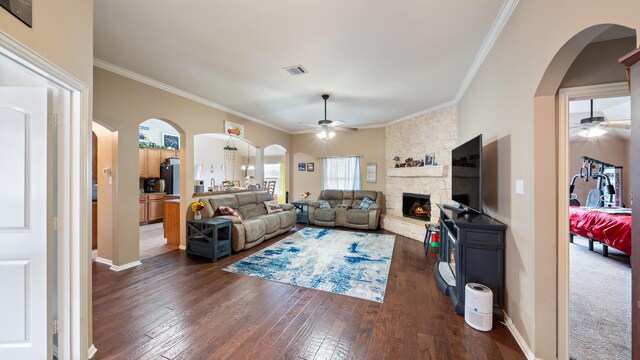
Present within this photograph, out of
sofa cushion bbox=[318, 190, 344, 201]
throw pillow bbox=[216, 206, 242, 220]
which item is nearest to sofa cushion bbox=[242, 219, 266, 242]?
throw pillow bbox=[216, 206, 242, 220]

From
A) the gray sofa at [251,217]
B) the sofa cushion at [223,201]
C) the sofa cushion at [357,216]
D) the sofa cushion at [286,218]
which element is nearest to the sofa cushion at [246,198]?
the gray sofa at [251,217]

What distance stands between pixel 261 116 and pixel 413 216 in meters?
4.46

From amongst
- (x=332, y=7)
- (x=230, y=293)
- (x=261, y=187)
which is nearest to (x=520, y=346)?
(x=230, y=293)

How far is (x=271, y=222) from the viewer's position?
5078 mm

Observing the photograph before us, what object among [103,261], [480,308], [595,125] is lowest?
[103,261]

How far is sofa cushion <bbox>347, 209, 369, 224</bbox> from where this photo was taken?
6.08m

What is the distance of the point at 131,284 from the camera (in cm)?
301

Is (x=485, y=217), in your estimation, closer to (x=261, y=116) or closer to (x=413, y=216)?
(x=413, y=216)

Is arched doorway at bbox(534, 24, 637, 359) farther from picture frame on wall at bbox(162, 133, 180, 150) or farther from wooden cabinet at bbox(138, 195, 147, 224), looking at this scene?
picture frame on wall at bbox(162, 133, 180, 150)

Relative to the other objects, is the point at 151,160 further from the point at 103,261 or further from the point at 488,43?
the point at 488,43

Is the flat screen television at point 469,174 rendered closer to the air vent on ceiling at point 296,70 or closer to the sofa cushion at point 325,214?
the air vent on ceiling at point 296,70

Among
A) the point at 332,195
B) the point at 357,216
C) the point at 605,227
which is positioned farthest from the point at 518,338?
the point at 332,195

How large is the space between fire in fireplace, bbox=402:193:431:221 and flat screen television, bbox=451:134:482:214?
7.55 ft

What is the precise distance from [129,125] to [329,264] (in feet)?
11.8
